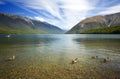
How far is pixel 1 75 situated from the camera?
1838 cm

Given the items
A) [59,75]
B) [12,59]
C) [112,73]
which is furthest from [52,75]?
[12,59]

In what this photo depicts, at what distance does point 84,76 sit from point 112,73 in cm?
438

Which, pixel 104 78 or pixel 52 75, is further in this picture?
pixel 52 75

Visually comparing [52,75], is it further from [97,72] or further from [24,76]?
[97,72]

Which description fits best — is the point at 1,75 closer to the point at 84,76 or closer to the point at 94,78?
the point at 84,76

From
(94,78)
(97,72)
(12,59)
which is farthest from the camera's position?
(12,59)

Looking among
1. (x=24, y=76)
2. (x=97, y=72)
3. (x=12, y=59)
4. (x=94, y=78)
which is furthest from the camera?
(x=12, y=59)

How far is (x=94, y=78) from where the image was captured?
17094mm

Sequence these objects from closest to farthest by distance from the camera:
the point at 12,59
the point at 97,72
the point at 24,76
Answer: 1. the point at 24,76
2. the point at 97,72
3. the point at 12,59

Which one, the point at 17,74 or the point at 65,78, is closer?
the point at 65,78

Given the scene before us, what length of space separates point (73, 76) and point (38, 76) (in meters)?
4.94

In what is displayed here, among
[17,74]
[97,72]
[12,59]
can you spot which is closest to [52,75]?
[17,74]

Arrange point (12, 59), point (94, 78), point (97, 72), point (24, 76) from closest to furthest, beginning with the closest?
point (94, 78)
point (24, 76)
point (97, 72)
point (12, 59)

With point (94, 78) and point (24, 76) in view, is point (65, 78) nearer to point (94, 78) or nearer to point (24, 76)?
point (94, 78)
